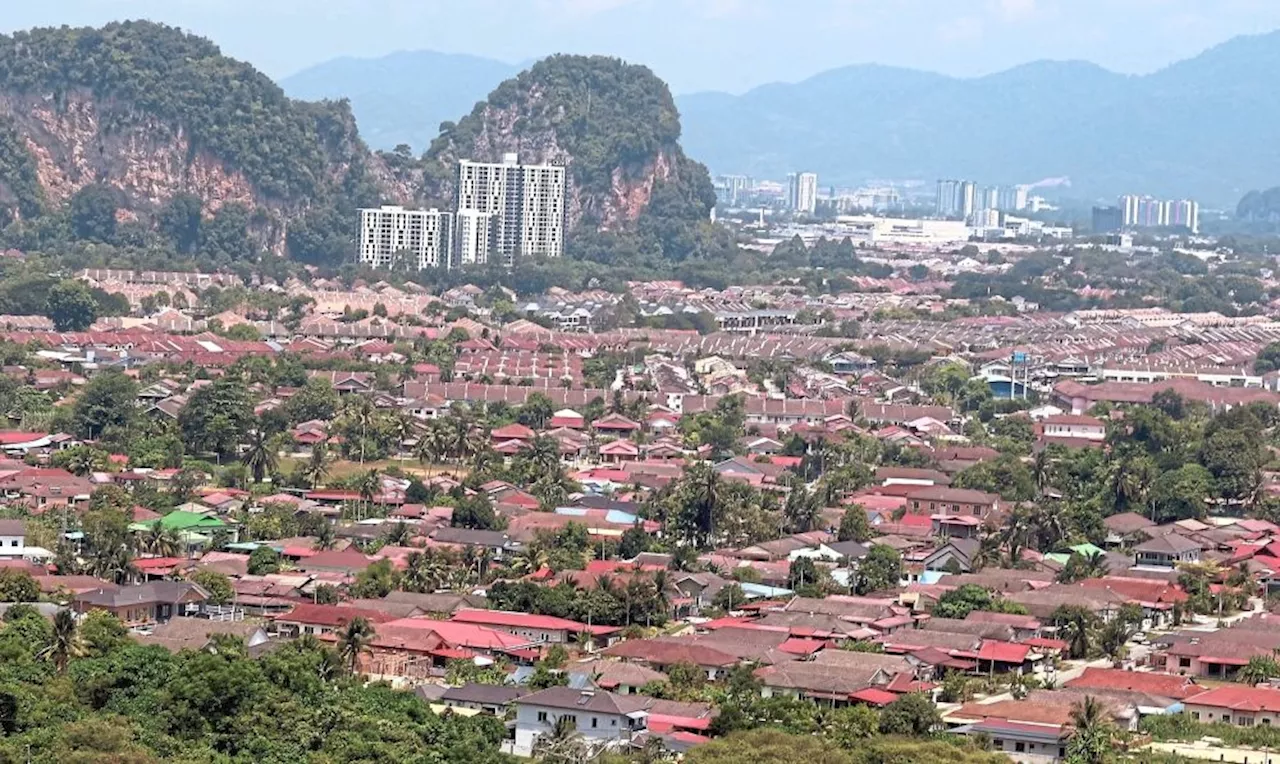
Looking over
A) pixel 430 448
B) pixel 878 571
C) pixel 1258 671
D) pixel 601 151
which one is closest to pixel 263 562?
pixel 878 571

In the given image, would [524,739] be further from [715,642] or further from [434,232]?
[434,232]

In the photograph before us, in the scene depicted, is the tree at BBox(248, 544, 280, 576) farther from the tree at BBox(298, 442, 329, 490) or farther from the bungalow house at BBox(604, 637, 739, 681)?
the tree at BBox(298, 442, 329, 490)

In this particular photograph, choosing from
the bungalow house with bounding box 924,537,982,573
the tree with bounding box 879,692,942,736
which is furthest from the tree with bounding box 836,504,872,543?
the tree with bounding box 879,692,942,736

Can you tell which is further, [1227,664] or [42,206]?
[42,206]

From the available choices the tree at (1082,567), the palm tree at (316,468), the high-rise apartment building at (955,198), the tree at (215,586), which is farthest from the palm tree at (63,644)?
the high-rise apartment building at (955,198)

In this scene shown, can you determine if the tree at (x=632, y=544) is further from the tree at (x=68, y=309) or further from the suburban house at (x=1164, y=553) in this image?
the tree at (x=68, y=309)

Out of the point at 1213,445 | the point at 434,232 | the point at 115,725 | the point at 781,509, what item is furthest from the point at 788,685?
the point at 434,232

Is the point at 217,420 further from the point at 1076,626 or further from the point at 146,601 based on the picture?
the point at 1076,626
